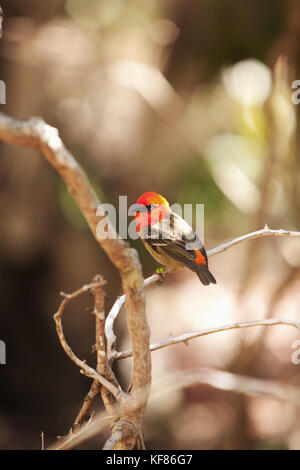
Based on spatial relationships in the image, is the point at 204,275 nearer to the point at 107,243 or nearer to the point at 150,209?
the point at 150,209

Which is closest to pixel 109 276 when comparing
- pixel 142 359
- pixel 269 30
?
pixel 269 30

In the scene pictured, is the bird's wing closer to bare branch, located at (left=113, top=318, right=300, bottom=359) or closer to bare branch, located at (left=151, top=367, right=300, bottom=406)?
bare branch, located at (left=151, top=367, right=300, bottom=406)

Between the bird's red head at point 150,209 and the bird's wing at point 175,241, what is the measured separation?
8 centimetres

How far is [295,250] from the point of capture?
16.8 ft

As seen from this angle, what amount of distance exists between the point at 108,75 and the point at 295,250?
3.23m

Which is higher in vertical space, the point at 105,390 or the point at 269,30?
the point at 269,30

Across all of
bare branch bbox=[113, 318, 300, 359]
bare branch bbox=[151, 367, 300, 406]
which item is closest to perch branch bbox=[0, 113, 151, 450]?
bare branch bbox=[113, 318, 300, 359]

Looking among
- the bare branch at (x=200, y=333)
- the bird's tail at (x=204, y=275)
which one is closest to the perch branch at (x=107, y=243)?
the bare branch at (x=200, y=333)

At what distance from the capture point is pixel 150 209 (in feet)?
7.76

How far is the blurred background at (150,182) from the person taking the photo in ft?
18.1

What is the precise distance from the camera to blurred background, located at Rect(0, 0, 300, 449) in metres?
5.50

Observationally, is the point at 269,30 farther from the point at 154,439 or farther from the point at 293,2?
the point at 154,439

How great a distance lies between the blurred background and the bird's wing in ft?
8.27
